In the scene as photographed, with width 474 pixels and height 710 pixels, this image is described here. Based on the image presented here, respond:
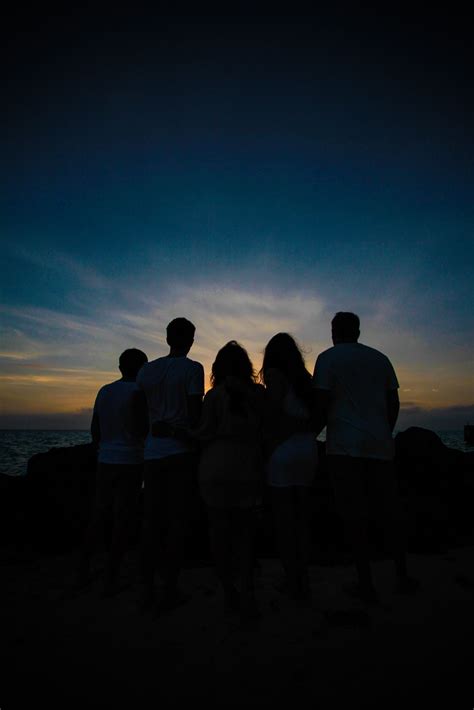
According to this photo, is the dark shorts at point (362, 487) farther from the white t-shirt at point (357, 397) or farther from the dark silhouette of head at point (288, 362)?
the dark silhouette of head at point (288, 362)

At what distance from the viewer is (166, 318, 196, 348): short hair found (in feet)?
11.7

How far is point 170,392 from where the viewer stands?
340 cm

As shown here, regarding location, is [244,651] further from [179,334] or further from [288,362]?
[179,334]

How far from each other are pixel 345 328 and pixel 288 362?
720 millimetres

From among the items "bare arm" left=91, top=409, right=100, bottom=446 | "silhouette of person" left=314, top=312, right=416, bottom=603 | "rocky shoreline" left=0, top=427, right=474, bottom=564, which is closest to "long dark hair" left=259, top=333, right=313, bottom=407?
"silhouette of person" left=314, top=312, right=416, bottom=603

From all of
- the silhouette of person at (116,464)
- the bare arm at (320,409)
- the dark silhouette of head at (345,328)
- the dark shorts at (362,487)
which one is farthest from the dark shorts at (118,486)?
the dark silhouette of head at (345,328)

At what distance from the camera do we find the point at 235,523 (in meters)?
3.11

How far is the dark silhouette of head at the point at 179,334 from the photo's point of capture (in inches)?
140

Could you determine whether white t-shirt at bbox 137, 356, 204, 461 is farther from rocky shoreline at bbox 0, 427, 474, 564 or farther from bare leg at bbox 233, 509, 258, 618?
bare leg at bbox 233, 509, 258, 618

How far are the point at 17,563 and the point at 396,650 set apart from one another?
4.66m

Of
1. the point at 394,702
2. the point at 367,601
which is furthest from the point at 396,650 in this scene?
the point at 367,601

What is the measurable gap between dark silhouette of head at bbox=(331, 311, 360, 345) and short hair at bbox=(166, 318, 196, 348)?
1.42 m

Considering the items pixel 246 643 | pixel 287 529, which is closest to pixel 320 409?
pixel 287 529

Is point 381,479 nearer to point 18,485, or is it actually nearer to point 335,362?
point 335,362
